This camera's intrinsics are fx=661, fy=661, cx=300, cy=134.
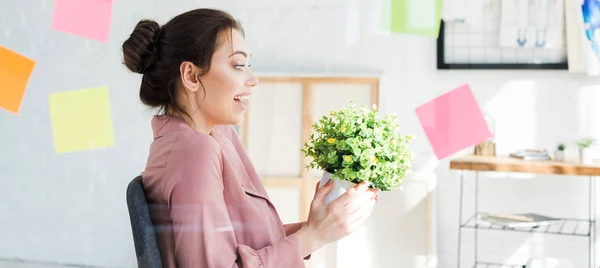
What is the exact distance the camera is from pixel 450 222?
2.36 m

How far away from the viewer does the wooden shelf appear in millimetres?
2018

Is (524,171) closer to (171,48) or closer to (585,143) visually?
(585,143)

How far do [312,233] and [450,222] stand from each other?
4.74ft

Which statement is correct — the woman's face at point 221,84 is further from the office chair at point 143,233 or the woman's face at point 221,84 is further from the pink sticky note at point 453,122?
the pink sticky note at point 453,122

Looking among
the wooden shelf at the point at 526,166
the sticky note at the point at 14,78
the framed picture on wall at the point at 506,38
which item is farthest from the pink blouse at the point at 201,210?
the sticky note at the point at 14,78

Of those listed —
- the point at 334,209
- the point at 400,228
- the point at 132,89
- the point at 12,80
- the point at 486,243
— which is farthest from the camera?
the point at 12,80

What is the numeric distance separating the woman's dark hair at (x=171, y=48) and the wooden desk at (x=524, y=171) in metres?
1.25

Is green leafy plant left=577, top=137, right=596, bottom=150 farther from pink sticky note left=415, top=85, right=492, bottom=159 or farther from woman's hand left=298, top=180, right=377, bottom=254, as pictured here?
woman's hand left=298, top=180, right=377, bottom=254

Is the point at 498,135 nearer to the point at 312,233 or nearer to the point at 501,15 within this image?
the point at 501,15

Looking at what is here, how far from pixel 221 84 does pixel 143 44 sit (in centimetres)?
14

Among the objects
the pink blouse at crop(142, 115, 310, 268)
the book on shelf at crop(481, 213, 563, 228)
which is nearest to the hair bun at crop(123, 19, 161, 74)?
the pink blouse at crop(142, 115, 310, 268)

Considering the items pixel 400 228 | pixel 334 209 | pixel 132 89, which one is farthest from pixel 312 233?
pixel 132 89

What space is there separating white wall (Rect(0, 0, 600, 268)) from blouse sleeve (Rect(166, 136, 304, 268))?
1.50m

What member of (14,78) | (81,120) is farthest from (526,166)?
(14,78)
